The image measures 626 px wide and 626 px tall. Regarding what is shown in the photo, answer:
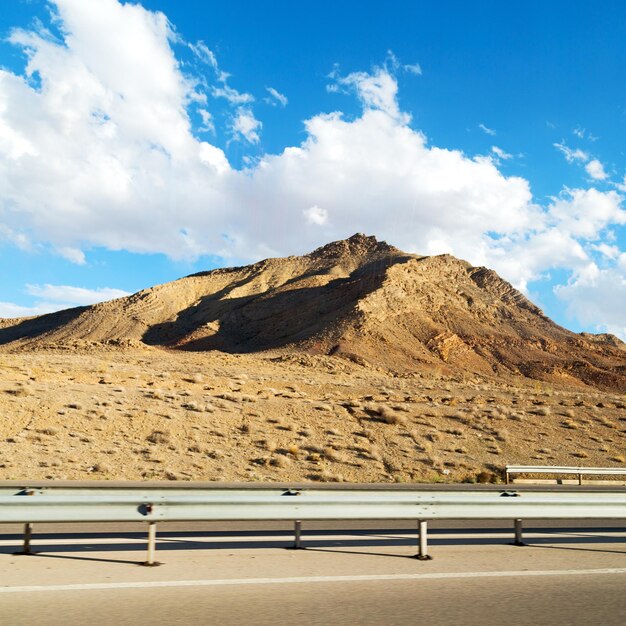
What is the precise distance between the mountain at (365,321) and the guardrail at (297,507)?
179 feet

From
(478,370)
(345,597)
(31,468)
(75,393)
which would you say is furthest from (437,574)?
(478,370)

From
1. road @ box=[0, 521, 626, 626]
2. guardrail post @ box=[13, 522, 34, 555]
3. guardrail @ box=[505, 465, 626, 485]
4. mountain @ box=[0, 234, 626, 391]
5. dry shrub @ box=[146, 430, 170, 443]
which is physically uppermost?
mountain @ box=[0, 234, 626, 391]

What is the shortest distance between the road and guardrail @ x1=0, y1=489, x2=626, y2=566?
493 millimetres

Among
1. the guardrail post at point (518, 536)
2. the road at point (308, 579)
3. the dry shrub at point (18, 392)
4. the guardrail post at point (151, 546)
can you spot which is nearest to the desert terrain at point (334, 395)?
the dry shrub at point (18, 392)

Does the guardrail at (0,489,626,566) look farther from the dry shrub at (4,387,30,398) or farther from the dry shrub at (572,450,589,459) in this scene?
the dry shrub at (4,387,30,398)

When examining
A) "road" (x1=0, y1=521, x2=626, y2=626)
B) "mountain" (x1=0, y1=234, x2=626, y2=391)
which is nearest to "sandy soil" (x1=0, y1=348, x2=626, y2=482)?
"road" (x1=0, y1=521, x2=626, y2=626)

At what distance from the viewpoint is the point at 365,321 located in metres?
72.8

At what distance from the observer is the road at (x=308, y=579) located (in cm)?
525

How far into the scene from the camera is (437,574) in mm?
6816

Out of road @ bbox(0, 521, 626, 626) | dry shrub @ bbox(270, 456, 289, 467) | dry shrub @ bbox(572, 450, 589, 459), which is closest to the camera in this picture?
road @ bbox(0, 521, 626, 626)

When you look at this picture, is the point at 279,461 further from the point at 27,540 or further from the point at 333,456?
the point at 27,540

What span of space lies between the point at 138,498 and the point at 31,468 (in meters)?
12.5

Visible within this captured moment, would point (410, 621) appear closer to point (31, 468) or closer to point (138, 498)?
point (138, 498)

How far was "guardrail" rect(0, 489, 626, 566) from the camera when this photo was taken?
22.0 ft
